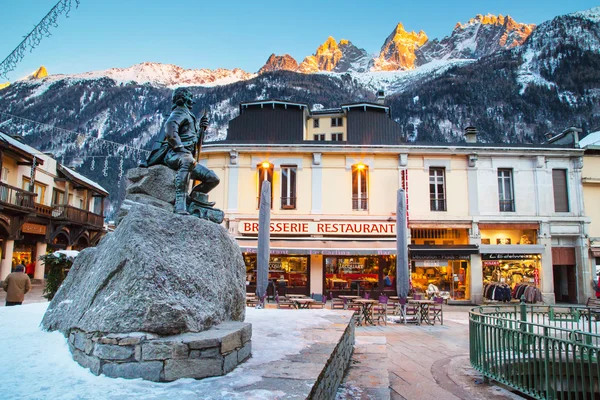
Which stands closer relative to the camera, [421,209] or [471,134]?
[421,209]

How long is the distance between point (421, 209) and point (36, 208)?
21581mm

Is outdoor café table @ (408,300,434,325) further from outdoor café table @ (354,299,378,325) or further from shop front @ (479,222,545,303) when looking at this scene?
shop front @ (479,222,545,303)

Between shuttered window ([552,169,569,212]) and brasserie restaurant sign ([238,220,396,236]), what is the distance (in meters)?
9.03

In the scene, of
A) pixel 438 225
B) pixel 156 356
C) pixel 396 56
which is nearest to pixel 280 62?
pixel 396 56

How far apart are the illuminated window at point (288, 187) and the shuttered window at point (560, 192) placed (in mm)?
13843

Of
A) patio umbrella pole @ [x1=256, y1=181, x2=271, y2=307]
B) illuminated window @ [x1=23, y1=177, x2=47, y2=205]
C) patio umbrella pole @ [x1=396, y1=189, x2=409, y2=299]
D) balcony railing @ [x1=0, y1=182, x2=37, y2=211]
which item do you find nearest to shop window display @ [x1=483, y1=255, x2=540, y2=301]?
patio umbrella pole @ [x1=396, y1=189, x2=409, y2=299]

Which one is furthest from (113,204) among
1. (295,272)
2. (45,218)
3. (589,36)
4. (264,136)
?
(589,36)

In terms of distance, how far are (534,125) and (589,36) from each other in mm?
30045

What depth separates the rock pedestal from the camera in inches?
141

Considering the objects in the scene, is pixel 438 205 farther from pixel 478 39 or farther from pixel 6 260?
pixel 478 39

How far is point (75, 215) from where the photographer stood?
2684cm

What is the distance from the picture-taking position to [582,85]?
6756cm

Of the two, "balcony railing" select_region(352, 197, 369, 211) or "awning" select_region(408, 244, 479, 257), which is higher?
"balcony railing" select_region(352, 197, 369, 211)

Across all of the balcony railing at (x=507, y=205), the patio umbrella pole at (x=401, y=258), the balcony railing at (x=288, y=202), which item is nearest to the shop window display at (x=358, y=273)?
the balcony railing at (x=288, y=202)
